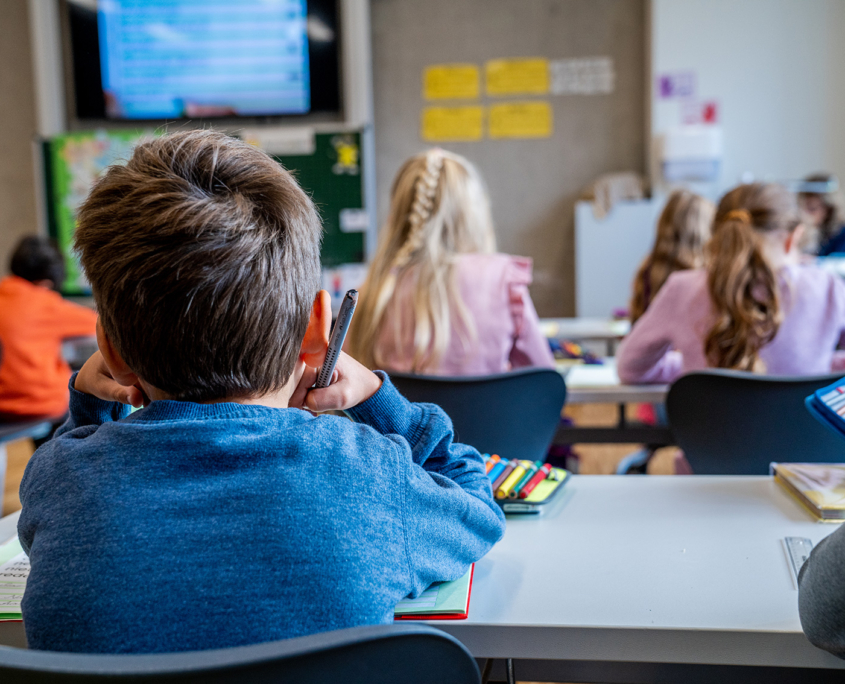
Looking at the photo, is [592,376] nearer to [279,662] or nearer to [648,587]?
[648,587]

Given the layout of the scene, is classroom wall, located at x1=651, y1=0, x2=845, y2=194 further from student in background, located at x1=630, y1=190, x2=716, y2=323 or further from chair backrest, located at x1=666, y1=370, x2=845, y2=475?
chair backrest, located at x1=666, y1=370, x2=845, y2=475

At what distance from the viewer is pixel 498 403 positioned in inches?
62.9

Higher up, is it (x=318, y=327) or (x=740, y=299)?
(x=318, y=327)

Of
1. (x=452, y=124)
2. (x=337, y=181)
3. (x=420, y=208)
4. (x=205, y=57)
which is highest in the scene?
(x=205, y=57)

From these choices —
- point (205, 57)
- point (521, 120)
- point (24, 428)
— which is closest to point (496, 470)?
point (24, 428)

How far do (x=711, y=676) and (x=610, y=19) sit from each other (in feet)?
14.5

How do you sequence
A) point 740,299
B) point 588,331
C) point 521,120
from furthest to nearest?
1. point 521,120
2. point 588,331
3. point 740,299

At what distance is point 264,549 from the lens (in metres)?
0.62

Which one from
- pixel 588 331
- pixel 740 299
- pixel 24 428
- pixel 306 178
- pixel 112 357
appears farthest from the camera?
pixel 306 178

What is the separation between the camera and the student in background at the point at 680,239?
8.38ft

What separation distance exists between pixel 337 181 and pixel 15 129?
2275 mm

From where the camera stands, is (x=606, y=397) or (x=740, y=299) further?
(x=606, y=397)

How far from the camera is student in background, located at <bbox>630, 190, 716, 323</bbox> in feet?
8.38

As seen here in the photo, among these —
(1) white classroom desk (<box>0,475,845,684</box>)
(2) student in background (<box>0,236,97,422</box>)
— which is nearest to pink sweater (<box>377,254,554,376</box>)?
(1) white classroom desk (<box>0,475,845,684</box>)
